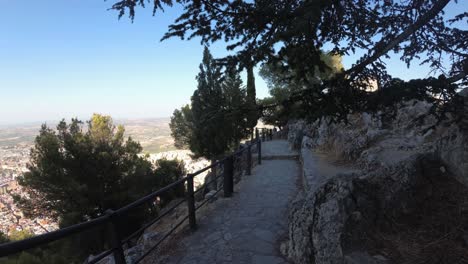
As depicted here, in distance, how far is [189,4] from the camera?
11.0ft

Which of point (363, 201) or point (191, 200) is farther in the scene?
point (191, 200)

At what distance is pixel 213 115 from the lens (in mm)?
3115

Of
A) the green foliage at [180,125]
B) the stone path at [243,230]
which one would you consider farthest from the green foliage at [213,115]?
the stone path at [243,230]

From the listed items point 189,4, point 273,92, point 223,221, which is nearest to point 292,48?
point 189,4

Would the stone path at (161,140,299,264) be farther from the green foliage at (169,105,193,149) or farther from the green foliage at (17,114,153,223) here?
the green foliage at (169,105,193,149)

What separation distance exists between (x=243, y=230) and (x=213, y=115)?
8.96 ft

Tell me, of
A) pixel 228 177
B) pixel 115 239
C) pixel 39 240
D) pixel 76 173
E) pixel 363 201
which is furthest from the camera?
pixel 76 173

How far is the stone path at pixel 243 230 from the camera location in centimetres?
404

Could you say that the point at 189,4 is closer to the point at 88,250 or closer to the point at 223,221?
the point at 223,221

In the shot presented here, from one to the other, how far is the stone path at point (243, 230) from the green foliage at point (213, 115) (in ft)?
5.55

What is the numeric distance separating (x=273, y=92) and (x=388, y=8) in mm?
31763

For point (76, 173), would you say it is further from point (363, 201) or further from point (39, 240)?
point (363, 201)

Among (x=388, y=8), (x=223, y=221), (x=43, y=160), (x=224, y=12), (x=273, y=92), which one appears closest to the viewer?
(x=224, y=12)

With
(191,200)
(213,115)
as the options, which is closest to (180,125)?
(191,200)
